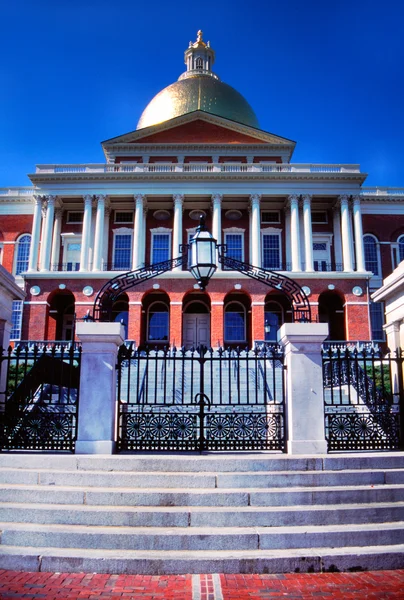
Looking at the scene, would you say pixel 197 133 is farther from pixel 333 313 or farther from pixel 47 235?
pixel 333 313

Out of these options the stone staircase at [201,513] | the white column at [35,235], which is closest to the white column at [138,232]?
the white column at [35,235]

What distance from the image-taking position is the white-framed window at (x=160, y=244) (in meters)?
39.7

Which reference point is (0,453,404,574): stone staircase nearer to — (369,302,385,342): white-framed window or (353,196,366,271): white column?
(353,196,366,271): white column

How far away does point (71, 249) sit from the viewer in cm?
4019

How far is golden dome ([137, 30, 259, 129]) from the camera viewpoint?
4644 centimetres

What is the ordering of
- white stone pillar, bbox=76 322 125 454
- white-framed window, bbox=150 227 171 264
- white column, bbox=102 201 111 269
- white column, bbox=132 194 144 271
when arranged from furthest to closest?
white-framed window, bbox=150 227 171 264 → white column, bbox=102 201 111 269 → white column, bbox=132 194 144 271 → white stone pillar, bbox=76 322 125 454

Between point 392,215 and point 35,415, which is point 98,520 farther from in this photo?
point 392,215

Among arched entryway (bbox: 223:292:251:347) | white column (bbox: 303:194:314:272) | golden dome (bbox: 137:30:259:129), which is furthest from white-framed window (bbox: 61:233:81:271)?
white column (bbox: 303:194:314:272)

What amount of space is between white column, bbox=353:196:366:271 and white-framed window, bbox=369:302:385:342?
119 inches

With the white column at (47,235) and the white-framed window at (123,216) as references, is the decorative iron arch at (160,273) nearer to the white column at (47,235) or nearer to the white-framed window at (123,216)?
the white column at (47,235)

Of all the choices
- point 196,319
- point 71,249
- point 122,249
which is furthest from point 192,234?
point 71,249

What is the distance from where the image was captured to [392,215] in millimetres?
41781

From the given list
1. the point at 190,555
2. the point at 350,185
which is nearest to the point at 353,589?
the point at 190,555

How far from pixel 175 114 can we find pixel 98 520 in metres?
44.0
